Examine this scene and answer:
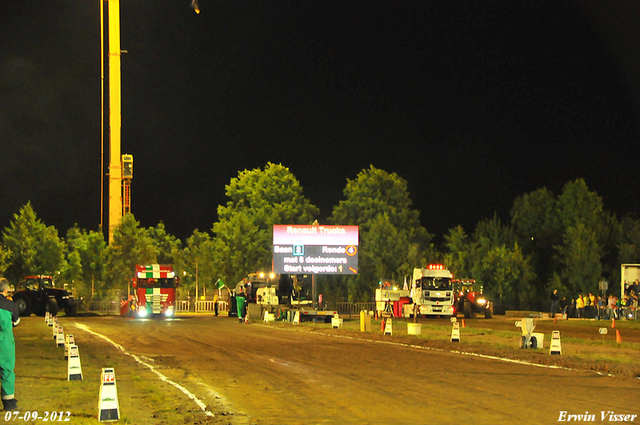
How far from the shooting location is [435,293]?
4934 centimetres

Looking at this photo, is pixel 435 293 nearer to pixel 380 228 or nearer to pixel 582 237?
pixel 380 228

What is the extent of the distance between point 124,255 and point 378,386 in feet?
222

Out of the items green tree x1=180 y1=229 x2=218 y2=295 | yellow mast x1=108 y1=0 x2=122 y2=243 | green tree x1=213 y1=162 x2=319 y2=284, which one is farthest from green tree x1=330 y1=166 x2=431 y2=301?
yellow mast x1=108 y1=0 x2=122 y2=243

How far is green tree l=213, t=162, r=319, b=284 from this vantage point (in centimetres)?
8031

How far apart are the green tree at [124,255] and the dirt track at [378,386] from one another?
5590 cm

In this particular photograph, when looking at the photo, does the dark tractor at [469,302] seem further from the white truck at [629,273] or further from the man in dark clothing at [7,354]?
the man in dark clothing at [7,354]

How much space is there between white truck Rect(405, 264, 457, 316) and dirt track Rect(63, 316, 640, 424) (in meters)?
24.8

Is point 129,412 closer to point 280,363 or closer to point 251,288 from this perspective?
point 280,363

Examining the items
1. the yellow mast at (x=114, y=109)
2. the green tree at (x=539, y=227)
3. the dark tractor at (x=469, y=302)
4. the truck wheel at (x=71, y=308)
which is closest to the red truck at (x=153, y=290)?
the truck wheel at (x=71, y=308)

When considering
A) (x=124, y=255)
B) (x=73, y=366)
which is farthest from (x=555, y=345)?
(x=124, y=255)

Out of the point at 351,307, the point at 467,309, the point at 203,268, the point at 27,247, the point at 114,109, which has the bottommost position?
the point at 351,307

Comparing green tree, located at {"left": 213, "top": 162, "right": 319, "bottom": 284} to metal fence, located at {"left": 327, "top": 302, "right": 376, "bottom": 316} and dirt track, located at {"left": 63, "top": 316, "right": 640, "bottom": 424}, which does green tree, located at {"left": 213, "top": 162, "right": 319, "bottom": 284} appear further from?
dirt track, located at {"left": 63, "top": 316, "right": 640, "bottom": 424}

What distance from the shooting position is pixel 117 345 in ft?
86.2

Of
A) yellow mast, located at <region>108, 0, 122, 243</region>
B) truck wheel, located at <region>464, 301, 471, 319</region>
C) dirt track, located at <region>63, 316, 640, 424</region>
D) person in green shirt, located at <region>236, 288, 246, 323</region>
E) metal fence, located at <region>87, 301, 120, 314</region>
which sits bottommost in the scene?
metal fence, located at <region>87, 301, 120, 314</region>
